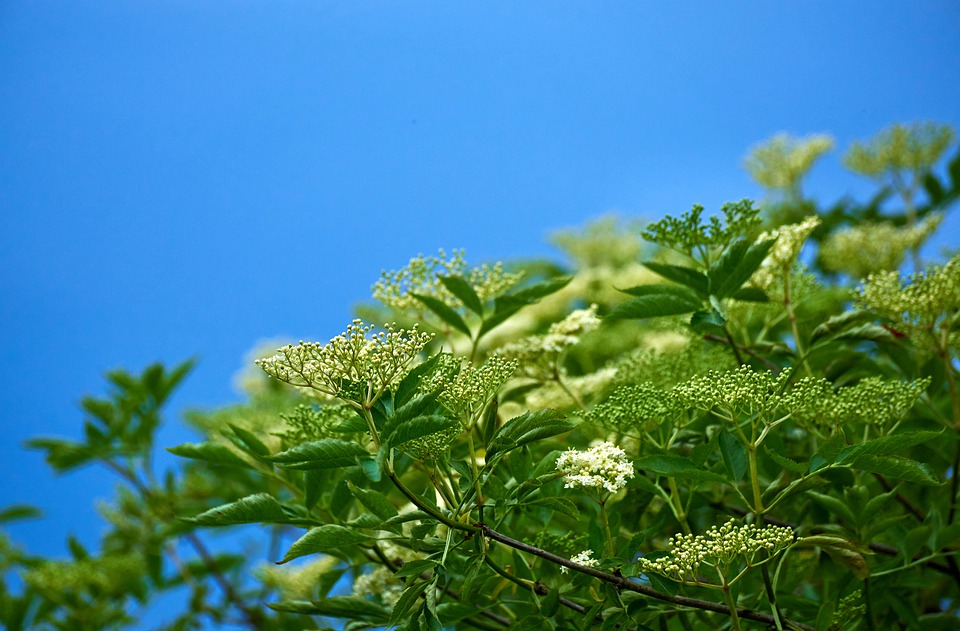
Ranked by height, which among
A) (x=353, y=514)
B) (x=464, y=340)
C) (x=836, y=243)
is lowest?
(x=353, y=514)

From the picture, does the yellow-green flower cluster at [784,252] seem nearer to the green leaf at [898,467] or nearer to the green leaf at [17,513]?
the green leaf at [898,467]

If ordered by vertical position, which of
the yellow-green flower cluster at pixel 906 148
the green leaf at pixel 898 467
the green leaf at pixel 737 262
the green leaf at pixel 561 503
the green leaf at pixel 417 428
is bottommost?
the green leaf at pixel 898 467

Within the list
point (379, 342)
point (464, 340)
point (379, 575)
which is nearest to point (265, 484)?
point (464, 340)

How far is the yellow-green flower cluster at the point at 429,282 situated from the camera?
3.17ft

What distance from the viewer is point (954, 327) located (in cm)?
102

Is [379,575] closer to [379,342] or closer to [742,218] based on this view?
[379,342]

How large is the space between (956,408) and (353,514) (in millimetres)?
676

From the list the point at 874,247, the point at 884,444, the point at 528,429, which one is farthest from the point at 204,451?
the point at 874,247

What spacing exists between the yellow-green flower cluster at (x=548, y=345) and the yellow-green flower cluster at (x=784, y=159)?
138 cm

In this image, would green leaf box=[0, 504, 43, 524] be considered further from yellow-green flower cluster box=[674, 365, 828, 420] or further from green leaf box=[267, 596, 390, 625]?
yellow-green flower cluster box=[674, 365, 828, 420]

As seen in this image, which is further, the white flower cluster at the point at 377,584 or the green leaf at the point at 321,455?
the white flower cluster at the point at 377,584

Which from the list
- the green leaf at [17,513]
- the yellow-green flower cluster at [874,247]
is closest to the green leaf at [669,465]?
the yellow-green flower cluster at [874,247]

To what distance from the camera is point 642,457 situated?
27.9 inches

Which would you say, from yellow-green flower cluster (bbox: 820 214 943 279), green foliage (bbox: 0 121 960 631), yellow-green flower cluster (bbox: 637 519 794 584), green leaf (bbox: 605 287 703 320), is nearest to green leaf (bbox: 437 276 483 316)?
green foliage (bbox: 0 121 960 631)
